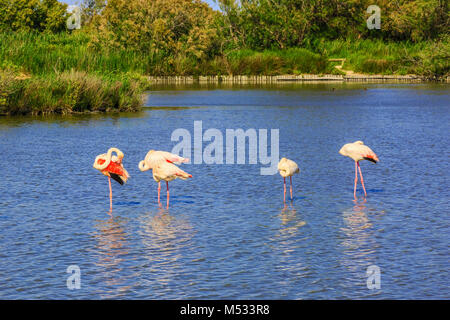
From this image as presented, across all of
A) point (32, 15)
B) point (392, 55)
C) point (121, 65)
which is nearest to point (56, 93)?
point (121, 65)

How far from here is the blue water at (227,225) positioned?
920cm

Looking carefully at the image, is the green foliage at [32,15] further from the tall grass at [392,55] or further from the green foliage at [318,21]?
the tall grass at [392,55]

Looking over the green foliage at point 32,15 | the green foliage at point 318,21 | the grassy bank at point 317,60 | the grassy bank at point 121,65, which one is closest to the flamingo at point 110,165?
the grassy bank at point 121,65

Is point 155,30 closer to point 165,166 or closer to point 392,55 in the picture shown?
point 392,55

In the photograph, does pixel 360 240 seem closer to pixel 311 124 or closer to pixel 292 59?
pixel 311 124

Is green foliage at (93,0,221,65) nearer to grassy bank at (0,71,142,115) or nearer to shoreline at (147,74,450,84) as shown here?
shoreline at (147,74,450,84)

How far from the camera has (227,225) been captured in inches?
476

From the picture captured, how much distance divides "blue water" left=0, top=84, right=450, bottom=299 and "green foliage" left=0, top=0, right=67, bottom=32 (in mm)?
51317

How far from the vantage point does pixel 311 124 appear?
1131 inches

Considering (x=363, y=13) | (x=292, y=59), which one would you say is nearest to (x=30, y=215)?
(x=292, y=59)

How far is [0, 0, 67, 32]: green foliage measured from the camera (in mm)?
72500

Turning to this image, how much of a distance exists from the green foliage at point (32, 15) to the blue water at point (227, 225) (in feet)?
168

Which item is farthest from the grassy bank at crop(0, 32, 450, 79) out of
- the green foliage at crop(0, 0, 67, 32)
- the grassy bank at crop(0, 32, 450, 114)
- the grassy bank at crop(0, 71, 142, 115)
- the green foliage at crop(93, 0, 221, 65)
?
the grassy bank at crop(0, 71, 142, 115)

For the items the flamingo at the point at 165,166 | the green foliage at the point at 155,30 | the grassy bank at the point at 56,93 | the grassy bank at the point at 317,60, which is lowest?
the flamingo at the point at 165,166
